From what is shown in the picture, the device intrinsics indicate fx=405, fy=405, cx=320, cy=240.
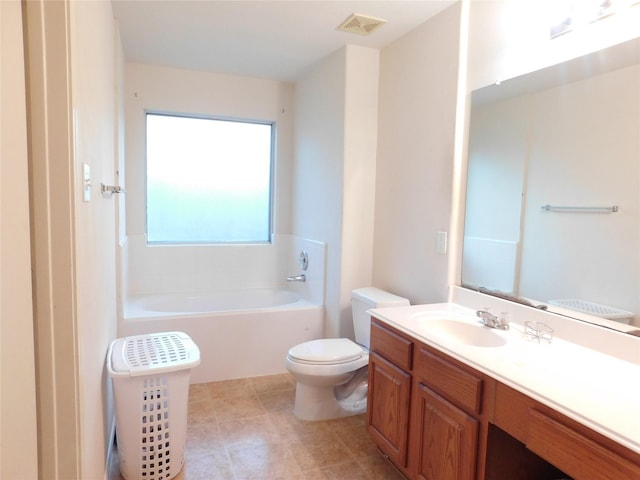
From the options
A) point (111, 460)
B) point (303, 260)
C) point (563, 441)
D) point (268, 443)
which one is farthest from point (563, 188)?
point (111, 460)

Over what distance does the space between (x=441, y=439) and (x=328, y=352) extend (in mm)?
978

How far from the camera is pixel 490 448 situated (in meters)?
1.41

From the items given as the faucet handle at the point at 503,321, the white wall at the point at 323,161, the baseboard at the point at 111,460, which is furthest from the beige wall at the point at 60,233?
the white wall at the point at 323,161

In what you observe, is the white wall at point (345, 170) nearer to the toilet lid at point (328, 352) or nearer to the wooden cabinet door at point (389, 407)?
the toilet lid at point (328, 352)

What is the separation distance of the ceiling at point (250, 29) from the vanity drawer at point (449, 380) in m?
1.86

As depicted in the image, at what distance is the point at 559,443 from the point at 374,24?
2349 mm

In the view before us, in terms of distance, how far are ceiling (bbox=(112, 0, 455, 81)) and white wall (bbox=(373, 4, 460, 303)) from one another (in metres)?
0.17

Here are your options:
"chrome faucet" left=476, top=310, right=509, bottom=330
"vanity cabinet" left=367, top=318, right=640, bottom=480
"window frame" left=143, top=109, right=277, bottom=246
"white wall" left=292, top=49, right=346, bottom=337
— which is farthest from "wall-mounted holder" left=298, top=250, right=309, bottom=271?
"chrome faucet" left=476, top=310, right=509, bottom=330

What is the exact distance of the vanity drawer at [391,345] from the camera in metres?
1.79

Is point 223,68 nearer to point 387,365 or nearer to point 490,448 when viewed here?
point 387,365

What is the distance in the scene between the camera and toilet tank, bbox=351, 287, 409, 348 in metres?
2.54

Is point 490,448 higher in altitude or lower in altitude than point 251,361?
higher

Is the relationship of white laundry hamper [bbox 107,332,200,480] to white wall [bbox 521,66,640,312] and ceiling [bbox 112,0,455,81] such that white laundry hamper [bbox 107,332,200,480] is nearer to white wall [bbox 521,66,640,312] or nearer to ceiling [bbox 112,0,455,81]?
white wall [bbox 521,66,640,312]

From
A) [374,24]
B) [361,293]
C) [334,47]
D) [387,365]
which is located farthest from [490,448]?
[334,47]
